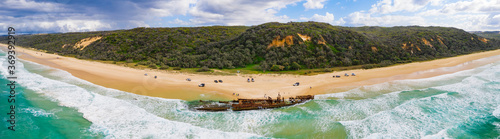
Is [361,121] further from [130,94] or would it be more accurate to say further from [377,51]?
[377,51]

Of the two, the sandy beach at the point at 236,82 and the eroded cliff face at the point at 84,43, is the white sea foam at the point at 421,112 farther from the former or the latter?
the eroded cliff face at the point at 84,43

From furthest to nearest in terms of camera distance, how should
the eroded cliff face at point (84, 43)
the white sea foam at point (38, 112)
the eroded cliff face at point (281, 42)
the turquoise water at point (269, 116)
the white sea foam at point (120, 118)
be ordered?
the eroded cliff face at point (84, 43), the eroded cliff face at point (281, 42), the white sea foam at point (38, 112), the turquoise water at point (269, 116), the white sea foam at point (120, 118)

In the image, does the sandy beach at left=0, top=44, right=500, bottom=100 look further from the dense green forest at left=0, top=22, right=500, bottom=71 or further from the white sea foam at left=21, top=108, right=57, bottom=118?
the white sea foam at left=21, top=108, right=57, bottom=118

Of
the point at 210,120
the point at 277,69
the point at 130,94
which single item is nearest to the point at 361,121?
the point at 210,120

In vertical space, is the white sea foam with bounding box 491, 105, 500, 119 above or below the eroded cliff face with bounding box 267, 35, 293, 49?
below

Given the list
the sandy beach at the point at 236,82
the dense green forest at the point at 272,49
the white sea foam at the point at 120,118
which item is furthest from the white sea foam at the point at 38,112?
the dense green forest at the point at 272,49

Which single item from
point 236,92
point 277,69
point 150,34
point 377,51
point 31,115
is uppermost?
point 150,34

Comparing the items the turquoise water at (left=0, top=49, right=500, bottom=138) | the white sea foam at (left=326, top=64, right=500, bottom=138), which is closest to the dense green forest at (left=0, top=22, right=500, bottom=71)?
the white sea foam at (left=326, top=64, right=500, bottom=138)
